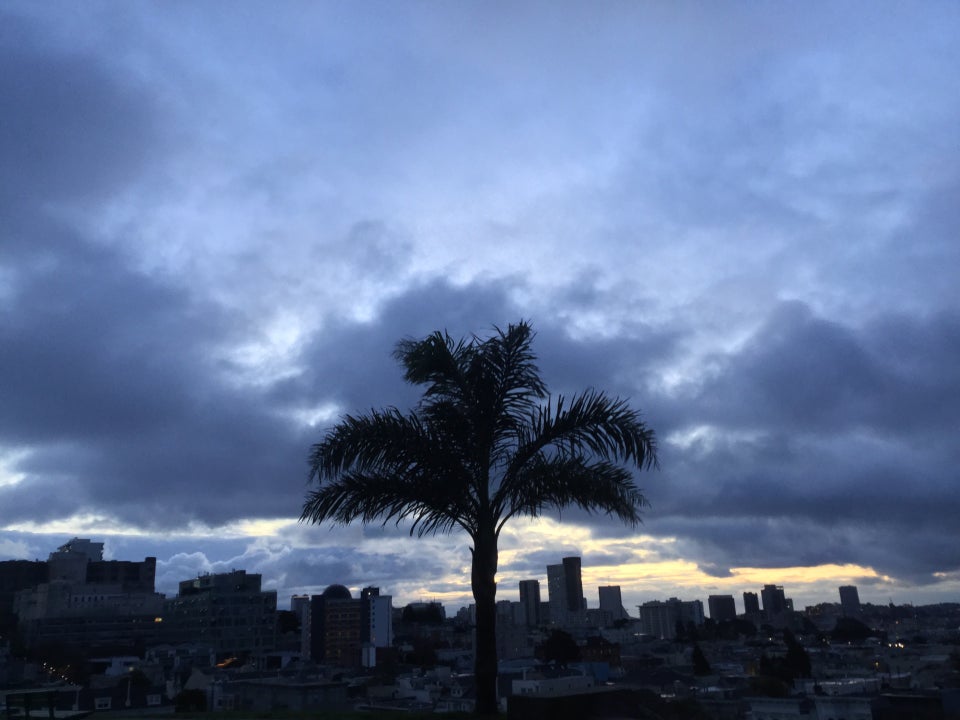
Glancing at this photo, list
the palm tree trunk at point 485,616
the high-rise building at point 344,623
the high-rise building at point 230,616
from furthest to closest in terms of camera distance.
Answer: the high-rise building at point 344,623 < the high-rise building at point 230,616 < the palm tree trunk at point 485,616

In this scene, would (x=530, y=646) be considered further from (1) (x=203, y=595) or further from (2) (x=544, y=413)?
(2) (x=544, y=413)

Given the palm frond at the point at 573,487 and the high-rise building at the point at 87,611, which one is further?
the high-rise building at the point at 87,611

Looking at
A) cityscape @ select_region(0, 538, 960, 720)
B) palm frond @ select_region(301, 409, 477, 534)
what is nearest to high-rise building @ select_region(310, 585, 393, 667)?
cityscape @ select_region(0, 538, 960, 720)

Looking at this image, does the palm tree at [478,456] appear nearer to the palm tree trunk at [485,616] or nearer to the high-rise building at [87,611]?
the palm tree trunk at [485,616]

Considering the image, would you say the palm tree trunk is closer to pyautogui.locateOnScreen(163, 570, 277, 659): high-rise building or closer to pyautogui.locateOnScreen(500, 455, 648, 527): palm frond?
pyautogui.locateOnScreen(500, 455, 648, 527): palm frond

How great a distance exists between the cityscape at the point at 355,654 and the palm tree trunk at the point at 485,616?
A: 1.91m

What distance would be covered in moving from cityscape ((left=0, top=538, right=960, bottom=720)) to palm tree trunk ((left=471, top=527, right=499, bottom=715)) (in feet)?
6.28

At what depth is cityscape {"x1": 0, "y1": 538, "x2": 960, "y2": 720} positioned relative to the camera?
28688mm

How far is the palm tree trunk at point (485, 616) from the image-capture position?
10969mm

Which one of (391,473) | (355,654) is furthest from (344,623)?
(391,473)

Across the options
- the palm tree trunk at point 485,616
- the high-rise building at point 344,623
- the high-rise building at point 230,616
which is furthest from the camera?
the high-rise building at point 344,623

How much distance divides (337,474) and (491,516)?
2.53 meters

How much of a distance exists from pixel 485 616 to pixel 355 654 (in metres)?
115

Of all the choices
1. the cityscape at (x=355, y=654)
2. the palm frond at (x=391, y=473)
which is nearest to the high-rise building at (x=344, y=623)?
the cityscape at (x=355, y=654)
